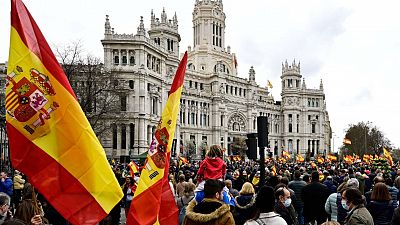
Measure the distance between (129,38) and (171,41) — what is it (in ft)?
60.4

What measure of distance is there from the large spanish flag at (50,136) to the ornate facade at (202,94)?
148 feet

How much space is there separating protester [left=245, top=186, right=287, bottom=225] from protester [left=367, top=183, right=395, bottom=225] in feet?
9.97

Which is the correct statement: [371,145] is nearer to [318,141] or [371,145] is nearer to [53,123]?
[318,141]

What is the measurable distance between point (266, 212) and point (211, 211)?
2.09 ft

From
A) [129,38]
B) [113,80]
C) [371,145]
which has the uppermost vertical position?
[129,38]

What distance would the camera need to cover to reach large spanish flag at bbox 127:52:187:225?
6059mm

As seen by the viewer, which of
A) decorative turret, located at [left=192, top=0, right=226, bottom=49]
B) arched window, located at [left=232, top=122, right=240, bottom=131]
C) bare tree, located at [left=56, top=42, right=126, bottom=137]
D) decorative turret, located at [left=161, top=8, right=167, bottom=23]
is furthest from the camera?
decorative turret, located at [left=192, top=0, right=226, bottom=49]

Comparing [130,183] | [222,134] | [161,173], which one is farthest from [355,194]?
[222,134]

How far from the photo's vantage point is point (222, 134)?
85.0 m

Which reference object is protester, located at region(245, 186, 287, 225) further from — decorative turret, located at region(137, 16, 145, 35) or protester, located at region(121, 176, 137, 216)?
decorative turret, located at region(137, 16, 145, 35)

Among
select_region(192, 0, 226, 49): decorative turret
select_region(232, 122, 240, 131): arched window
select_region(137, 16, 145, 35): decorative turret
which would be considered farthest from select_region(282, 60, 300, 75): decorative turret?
select_region(137, 16, 145, 35): decorative turret

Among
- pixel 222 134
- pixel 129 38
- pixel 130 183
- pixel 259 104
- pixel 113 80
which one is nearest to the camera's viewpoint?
pixel 130 183

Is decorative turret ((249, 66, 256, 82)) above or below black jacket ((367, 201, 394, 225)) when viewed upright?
above

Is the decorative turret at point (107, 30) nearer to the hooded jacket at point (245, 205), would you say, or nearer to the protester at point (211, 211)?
the hooded jacket at point (245, 205)
